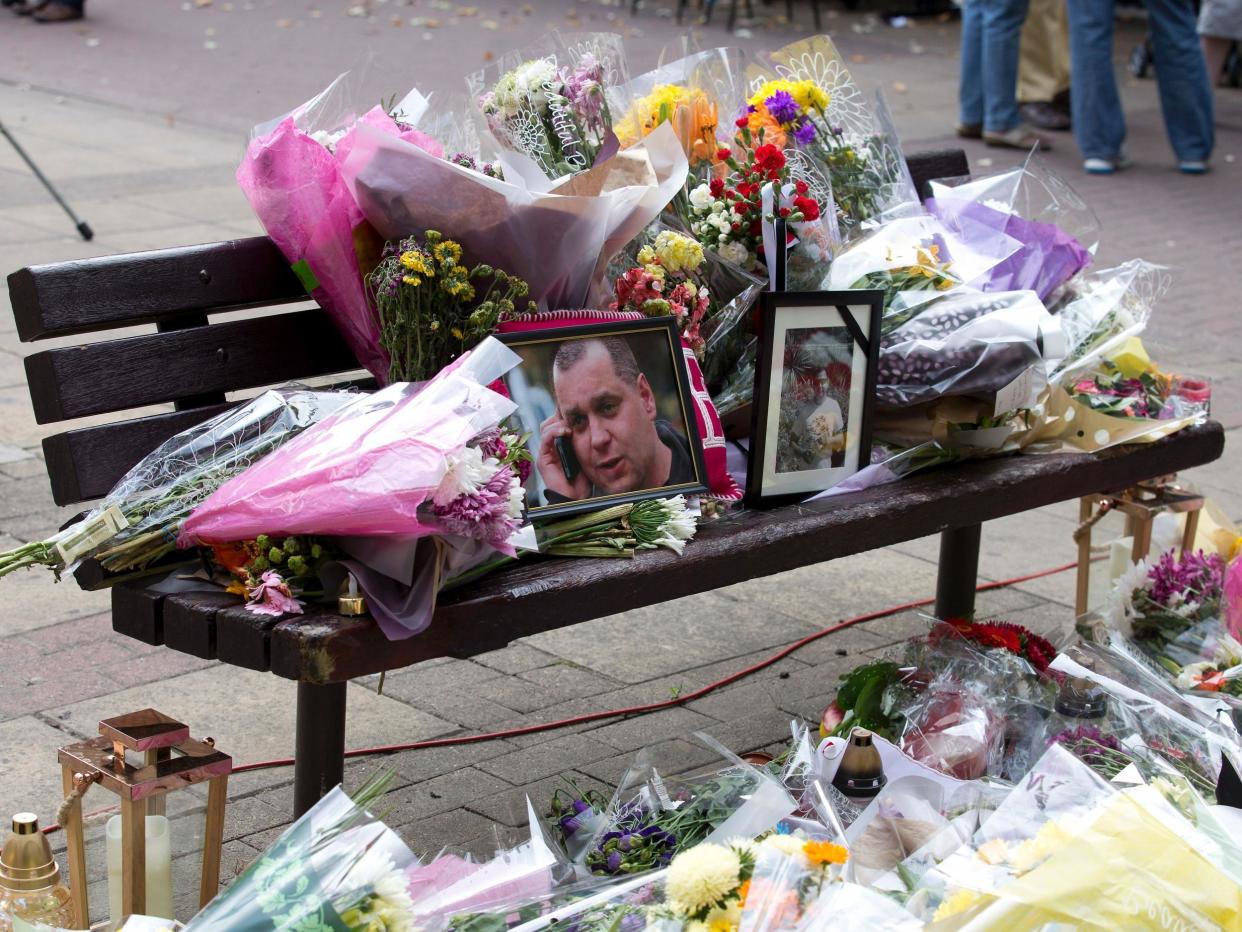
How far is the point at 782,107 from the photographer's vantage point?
334 cm

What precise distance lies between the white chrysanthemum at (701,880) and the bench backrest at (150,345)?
46.7 inches

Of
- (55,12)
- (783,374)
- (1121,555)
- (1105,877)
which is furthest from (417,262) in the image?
(55,12)

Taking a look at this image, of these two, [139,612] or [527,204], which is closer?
[139,612]

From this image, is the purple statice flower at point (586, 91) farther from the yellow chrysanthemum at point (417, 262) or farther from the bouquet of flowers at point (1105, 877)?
the bouquet of flowers at point (1105, 877)

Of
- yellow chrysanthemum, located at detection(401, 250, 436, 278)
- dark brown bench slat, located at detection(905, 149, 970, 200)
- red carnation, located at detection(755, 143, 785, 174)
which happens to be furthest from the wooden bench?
dark brown bench slat, located at detection(905, 149, 970, 200)

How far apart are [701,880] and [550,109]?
1551 millimetres

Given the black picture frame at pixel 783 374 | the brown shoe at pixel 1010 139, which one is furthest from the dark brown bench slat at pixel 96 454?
the brown shoe at pixel 1010 139

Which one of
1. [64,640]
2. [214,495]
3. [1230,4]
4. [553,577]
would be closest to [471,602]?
[553,577]

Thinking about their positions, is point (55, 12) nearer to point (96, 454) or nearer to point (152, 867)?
point (96, 454)

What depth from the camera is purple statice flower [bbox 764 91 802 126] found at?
3.34m

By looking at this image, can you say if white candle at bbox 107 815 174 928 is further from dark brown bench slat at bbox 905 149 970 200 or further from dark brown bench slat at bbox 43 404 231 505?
dark brown bench slat at bbox 905 149 970 200

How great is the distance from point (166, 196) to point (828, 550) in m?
5.71

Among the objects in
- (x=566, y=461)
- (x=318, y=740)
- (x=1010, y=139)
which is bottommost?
(x=1010, y=139)

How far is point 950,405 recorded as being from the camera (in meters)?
3.15
